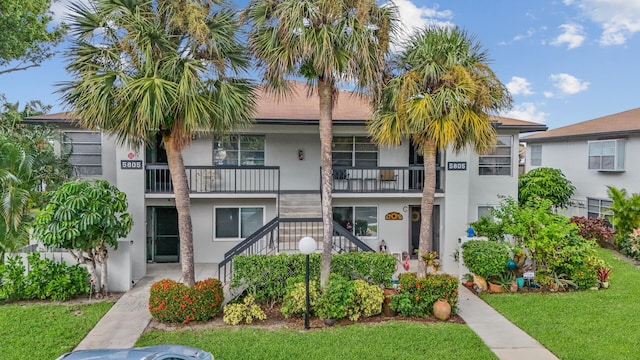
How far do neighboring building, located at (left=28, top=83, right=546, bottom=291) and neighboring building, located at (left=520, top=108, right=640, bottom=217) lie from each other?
17.6 ft

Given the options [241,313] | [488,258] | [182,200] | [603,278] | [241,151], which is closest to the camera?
[241,313]

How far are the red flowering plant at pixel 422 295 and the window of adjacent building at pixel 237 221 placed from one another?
22.3ft

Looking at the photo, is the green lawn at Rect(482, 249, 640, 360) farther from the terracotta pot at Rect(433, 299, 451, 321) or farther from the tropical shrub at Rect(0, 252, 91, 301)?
the tropical shrub at Rect(0, 252, 91, 301)

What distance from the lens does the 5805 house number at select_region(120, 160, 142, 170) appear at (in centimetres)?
1230

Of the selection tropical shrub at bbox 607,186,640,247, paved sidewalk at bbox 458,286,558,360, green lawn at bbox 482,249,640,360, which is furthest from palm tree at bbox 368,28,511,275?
tropical shrub at bbox 607,186,640,247

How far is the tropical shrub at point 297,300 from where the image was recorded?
8.59m

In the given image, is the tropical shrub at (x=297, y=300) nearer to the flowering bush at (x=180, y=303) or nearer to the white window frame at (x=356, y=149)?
the flowering bush at (x=180, y=303)

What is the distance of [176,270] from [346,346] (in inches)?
313

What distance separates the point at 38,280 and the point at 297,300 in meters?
6.92

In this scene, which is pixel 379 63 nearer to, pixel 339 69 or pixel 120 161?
pixel 339 69

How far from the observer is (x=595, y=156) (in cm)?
1798

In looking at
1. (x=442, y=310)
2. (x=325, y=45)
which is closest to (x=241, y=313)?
(x=442, y=310)

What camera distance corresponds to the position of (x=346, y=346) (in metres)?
7.31

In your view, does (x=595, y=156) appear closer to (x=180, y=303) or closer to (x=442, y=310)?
(x=442, y=310)
